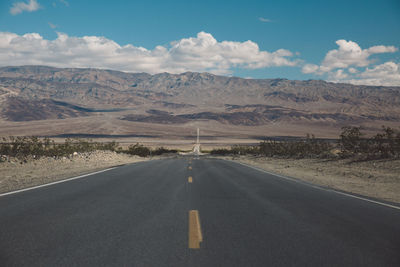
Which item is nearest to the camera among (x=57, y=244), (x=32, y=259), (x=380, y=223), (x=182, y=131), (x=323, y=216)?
(x=32, y=259)

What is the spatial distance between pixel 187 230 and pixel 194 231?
0.13m

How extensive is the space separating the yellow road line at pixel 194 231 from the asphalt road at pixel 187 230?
0.09m

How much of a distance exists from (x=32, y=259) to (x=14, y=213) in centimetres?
277

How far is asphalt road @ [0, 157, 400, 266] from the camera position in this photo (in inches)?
175

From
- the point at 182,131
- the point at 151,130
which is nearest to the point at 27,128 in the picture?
the point at 151,130

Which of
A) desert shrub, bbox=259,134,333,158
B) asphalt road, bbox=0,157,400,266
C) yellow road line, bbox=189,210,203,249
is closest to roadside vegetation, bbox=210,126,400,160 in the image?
desert shrub, bbox=259,134,333,158

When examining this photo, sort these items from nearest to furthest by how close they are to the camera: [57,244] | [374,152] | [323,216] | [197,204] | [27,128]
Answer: [57,244] < [323,216] < [197,204] < [374,152] < [27,128]

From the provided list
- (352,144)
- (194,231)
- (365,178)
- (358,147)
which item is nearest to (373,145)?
(358,147)

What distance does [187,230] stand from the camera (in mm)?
5695

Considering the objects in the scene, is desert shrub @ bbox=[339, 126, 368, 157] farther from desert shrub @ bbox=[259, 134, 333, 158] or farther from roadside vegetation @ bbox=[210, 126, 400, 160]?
desert shrub @ bbox=[259, 134, 333, 158]

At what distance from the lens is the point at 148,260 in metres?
4.37

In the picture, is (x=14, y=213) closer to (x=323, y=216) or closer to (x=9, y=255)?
(x=9, y=255)

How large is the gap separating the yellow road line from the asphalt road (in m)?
0.09

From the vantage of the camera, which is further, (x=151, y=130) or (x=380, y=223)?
(x=151, y=130)
